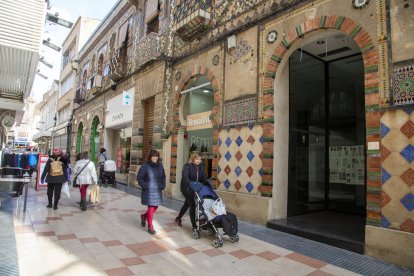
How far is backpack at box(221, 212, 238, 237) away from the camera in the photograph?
4414 mm

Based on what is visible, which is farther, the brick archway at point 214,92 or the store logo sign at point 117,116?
the store logo sign at point 117,116

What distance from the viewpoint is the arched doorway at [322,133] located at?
20.3 ft

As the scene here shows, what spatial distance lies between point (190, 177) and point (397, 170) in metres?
3.19

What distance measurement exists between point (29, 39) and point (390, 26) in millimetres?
5636

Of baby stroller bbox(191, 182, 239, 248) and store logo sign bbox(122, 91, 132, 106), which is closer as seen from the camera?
baby stroller bbox(191, 182, 239, 248)

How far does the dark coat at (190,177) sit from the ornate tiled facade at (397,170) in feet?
9.08

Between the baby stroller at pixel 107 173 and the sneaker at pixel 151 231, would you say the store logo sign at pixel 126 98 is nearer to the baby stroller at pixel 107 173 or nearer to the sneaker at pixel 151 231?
the baby stroller at pixel 107 173

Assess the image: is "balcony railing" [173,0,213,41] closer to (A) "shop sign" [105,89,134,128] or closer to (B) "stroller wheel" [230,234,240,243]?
(A) "shop sign" [105,89,134,128]

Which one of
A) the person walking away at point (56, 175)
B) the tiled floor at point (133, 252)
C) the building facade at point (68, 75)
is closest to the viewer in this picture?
the tiled floor at point (133, 252)

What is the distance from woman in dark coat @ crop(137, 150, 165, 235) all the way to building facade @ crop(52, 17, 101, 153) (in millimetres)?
19914

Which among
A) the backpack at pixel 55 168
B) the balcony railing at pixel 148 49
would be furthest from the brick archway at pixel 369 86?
the balcony railing at pixel 148 49

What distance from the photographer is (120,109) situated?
43.8 ft

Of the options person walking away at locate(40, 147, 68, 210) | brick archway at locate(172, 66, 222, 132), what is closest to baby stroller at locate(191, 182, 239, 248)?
brick archway at locate(172, 66, 222, 132)

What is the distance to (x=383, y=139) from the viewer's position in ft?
13.6
